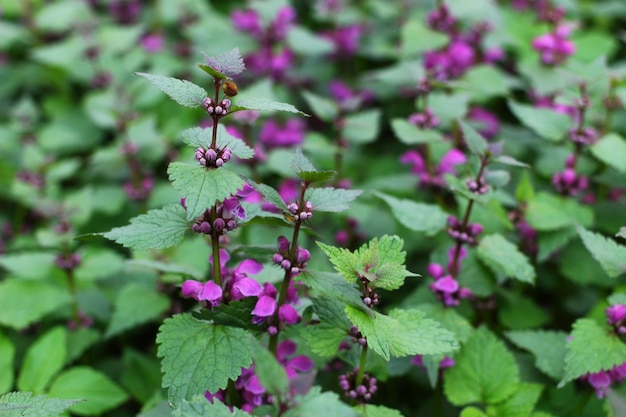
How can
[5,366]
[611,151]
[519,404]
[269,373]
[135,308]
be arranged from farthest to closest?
[611,151] → [135,308] → [5,366] → [519,404] → [269,373]

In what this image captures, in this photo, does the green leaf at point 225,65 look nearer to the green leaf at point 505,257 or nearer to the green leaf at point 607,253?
the green leaf at point 505,257

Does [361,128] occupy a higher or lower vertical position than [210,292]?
lower

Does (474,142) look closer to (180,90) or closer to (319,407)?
(180,90)

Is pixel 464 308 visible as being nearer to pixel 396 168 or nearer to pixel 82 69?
pixel 396 168

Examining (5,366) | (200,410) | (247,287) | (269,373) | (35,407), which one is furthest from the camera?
(5,366)

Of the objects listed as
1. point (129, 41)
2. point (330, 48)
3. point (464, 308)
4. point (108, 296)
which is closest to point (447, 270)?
point (464, 308)

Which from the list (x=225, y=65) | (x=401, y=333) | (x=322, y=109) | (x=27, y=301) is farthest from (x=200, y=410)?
(x=322, y=109)
